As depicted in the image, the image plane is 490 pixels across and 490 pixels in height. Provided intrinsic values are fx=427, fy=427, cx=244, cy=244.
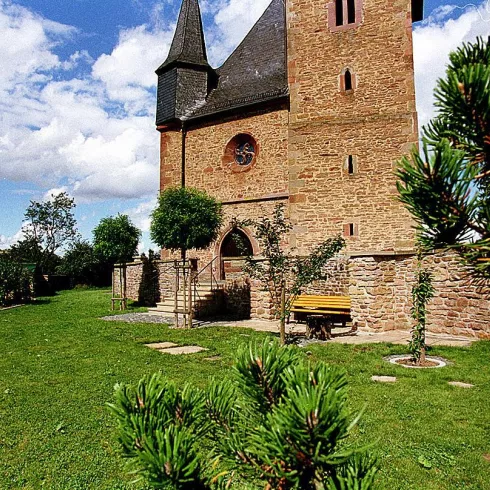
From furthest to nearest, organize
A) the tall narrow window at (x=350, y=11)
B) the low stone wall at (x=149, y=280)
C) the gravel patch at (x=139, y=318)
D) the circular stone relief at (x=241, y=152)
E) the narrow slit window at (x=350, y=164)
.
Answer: the circular stone relief at (x=241, y=152)
the low stone wall at (x=149, y=280)
the tall narrow window at (x=350, y=11)
the narrow slit window at (x=350, y=164)
the gravel patch at (x=139, y=318)

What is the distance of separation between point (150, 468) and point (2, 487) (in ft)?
10.1

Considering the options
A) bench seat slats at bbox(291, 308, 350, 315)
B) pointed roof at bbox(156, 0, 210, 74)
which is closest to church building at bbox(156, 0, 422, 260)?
pointed roof at bbox(156, 0, 210, 74)

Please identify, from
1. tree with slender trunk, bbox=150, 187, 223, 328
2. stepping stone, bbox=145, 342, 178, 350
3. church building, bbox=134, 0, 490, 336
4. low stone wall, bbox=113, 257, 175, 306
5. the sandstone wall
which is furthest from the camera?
low stone wall, bbox=113, 257, 175, 306

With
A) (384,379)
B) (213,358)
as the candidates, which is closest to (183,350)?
(213,358)

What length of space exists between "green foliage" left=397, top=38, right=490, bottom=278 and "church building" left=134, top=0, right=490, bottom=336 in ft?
36.7

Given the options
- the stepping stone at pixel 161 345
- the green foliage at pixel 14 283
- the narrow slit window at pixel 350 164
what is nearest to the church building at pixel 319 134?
the narrow slit window at pixel 350 164

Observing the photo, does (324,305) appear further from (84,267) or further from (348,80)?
(84,267)

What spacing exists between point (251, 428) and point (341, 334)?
965 centimetres

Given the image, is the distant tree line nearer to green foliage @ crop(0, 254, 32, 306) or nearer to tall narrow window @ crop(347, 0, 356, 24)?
green foliage @ crop(0, 254, 32, 306)

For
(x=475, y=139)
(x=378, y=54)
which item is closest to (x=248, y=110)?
(x=378, y=54)

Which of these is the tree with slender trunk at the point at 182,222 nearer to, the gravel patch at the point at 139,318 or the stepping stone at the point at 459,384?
the gravel patch at the point at 139,318

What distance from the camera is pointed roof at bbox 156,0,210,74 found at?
1925 centimetres

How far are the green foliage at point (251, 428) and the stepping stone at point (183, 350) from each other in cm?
706

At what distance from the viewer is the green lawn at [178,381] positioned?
329 cm
